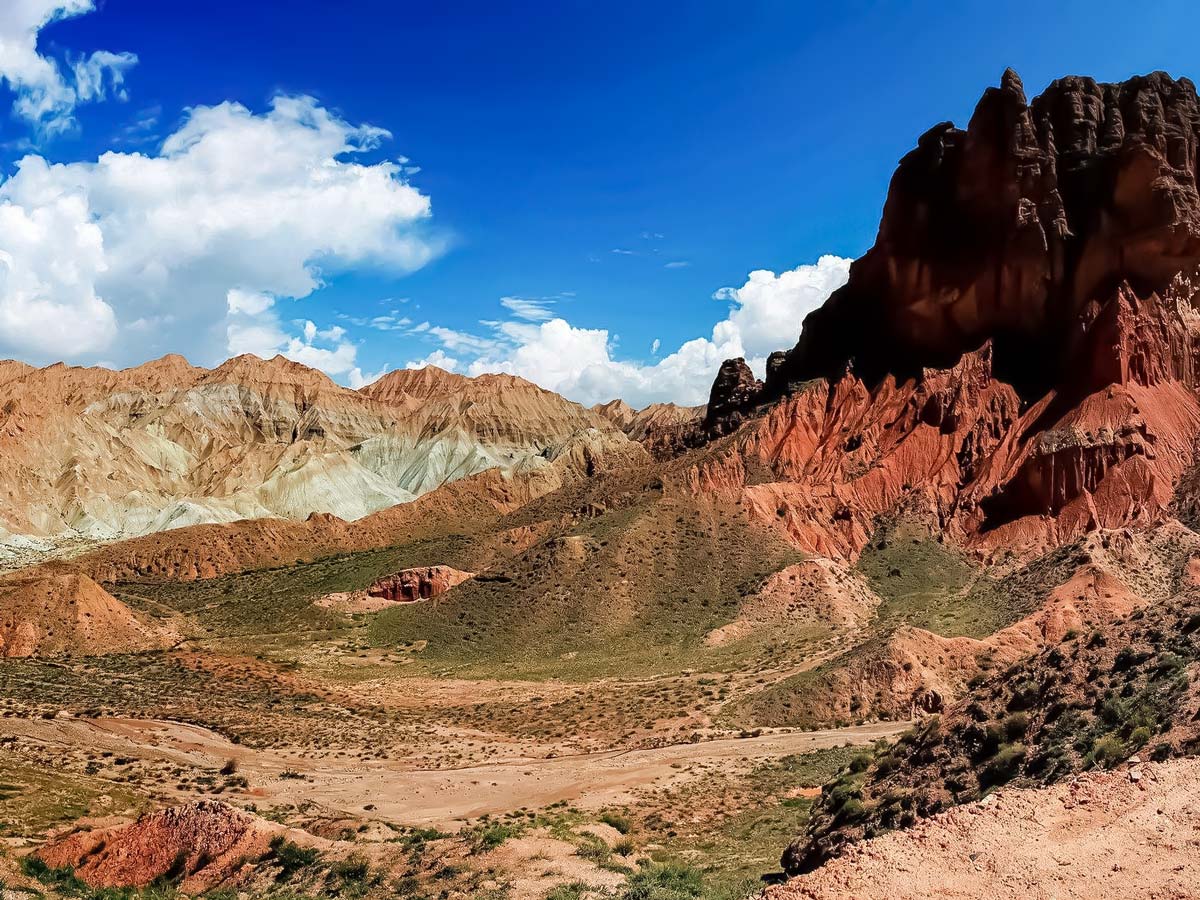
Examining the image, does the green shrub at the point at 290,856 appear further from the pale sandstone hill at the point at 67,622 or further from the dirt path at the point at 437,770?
the pale sandstone hill at the point at 67,622

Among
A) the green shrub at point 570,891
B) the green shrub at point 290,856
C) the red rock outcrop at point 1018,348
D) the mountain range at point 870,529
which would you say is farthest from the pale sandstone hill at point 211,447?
the green shrub at point 570,891

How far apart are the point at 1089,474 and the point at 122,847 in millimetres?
56174

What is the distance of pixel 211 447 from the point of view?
166 m

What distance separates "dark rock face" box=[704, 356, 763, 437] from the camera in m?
84.8

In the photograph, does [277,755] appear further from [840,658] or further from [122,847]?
[840,658]

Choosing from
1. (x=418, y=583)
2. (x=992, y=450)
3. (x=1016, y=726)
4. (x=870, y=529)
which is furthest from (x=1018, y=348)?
(x=1016, y=726)

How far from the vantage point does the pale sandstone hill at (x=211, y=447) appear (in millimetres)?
129125

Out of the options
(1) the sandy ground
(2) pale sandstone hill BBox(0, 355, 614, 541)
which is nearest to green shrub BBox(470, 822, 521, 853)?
(1) the sandy ground

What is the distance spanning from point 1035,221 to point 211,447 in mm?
143570

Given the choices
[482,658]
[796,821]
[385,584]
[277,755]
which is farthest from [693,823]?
[385,584]

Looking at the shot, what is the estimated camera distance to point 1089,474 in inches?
2270

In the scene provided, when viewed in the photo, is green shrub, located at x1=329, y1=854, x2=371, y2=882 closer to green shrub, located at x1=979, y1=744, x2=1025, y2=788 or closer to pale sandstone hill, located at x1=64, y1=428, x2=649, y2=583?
green shrub, located at x1=979, y1=744, x2=1025, y2=788

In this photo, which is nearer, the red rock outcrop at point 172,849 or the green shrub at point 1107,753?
the green shrub at point 1107,753

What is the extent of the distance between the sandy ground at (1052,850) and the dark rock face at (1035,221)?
5951 centimetres
